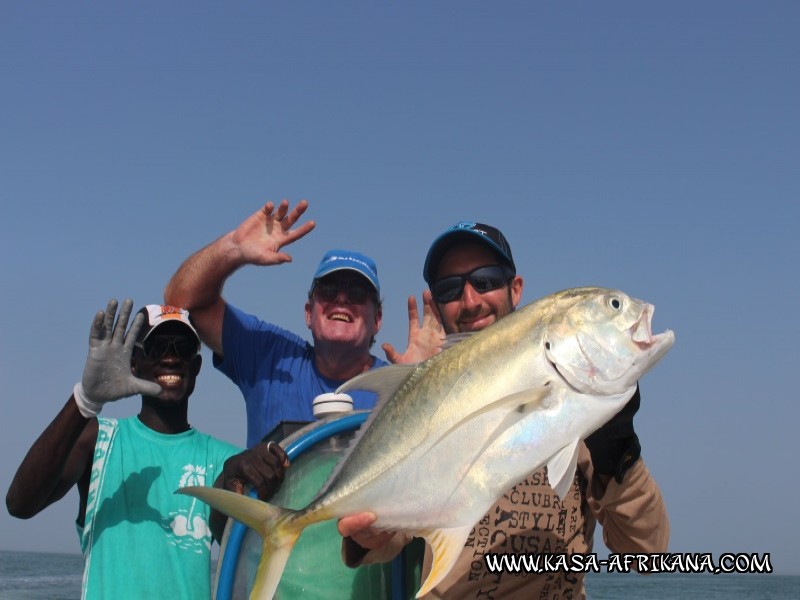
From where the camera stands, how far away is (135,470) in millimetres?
4555

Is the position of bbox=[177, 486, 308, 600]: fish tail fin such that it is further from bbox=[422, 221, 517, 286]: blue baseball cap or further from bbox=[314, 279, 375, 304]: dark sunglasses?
bbox=[314, 279, 375, 304]: dark sunglasses

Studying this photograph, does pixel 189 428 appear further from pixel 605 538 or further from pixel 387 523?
pixel 605 538

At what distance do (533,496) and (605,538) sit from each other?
1.26 ft

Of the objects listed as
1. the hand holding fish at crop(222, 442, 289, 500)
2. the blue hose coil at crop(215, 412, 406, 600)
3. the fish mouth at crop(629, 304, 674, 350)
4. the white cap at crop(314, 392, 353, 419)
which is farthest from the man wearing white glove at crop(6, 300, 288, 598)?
the fish mouth at crop(629, 304, 674, 350)

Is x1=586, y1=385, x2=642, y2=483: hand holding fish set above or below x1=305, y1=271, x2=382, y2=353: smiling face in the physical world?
below

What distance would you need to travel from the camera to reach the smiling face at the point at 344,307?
573 centimetres

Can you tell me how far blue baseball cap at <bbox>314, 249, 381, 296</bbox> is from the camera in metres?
5.86

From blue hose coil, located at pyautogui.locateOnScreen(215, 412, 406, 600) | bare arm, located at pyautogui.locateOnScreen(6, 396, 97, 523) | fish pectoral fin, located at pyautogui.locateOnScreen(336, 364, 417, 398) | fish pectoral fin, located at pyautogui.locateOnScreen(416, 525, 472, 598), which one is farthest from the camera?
bare arm, located at pyautogui.locateOnScreen(6, 396, 97, 523)

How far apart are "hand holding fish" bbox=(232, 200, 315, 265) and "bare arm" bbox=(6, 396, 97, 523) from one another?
198 cm

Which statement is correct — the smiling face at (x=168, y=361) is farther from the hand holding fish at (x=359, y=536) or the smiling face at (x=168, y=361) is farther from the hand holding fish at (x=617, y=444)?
the hand holding fish at (x=617, y=444)

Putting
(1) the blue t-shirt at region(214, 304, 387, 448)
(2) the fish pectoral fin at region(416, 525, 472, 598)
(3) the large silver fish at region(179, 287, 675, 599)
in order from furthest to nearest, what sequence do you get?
(1) the blue t-shirt at region(214, 304, 387, 448) → (2) the fish pectoral fin at region(416, 525, 472, 598) → (3) the large silver fish at region(179, 287, 675, 599)

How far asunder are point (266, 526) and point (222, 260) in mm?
2980

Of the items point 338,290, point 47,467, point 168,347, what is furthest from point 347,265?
point 47,467

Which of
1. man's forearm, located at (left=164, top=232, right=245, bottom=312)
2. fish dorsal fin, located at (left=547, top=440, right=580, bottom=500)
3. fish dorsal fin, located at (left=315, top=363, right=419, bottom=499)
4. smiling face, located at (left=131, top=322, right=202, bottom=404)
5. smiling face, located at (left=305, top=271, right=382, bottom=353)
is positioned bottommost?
fish dorsal fin, located at (left=547, top=440, right=580, bottom=500)
